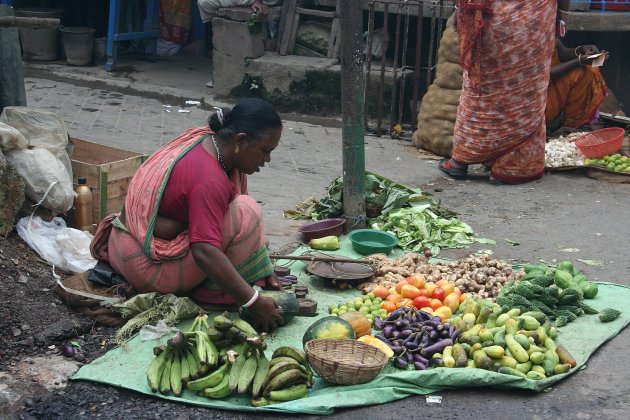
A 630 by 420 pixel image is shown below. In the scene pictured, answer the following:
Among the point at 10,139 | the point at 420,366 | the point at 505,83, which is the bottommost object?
the point at 420,366

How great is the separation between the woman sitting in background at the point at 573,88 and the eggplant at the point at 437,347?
528 cm

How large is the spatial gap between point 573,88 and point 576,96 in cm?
10

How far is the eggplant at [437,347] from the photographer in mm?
4555

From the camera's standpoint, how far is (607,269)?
6105mm

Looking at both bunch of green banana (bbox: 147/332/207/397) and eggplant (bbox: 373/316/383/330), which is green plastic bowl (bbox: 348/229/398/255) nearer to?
eggplant (bbox: 373/316/383/330)

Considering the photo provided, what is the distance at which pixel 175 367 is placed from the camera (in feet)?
14.0

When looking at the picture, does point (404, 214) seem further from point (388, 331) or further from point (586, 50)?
point (586, 50)

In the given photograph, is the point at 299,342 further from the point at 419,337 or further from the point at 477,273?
the point at 477,273

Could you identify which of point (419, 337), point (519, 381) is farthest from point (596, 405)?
point (419, 337)

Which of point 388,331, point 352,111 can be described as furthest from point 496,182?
point 388,331

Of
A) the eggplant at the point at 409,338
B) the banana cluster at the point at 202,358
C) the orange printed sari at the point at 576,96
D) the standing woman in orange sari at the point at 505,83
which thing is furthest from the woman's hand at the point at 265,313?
the orange printed sari at the point at 576,96

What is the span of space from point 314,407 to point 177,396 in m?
0.64

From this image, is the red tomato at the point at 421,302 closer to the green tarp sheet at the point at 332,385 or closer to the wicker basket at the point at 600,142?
the green tarp sheet at the point at 332,385

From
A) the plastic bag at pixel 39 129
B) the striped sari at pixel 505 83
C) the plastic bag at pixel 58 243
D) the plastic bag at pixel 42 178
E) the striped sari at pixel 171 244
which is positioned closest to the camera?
the striped sari at pixel 171 244
